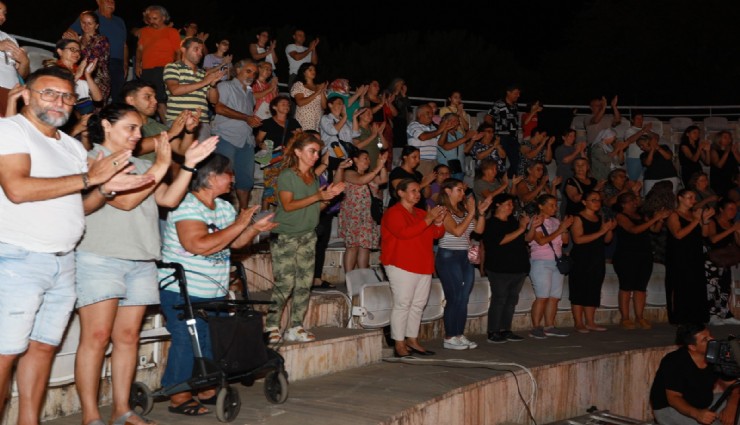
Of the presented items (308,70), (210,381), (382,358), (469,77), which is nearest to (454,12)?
(469,77)

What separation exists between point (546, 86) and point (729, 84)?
464 centimetres

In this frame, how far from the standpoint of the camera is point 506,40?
99.3ft

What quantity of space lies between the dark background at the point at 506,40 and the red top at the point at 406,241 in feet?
38.2

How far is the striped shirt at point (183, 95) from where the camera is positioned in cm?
751

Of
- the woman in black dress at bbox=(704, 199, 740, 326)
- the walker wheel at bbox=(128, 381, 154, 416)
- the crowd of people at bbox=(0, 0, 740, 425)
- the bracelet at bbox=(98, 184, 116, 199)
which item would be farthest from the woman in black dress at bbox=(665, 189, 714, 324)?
the bracelet at bbox=(98, 184, 116, 199)

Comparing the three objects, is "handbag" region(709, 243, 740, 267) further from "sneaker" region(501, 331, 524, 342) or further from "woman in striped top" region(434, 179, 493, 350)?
"woman in striped top" region(434, 179, 493, 350)

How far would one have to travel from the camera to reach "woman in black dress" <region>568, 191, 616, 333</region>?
9555 millimetres

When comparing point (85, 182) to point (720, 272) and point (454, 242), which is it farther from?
point (720, 272)

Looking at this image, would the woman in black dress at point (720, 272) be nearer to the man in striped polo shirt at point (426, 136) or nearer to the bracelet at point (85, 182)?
the man in striped polo shirt at point (426, 136)

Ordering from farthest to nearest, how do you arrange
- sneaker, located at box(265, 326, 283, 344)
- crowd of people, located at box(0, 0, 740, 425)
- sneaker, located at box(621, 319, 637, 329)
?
sneaker, located at box(621, 319, 637, 329), sneaker, located at box(265, 326, 283, 344), crowd of people, located at box(0, 0, 740, 425)

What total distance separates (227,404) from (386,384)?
1.73m

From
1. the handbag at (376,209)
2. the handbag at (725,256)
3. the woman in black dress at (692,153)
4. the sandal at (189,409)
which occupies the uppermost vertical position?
the woman in black dress at (692,153)

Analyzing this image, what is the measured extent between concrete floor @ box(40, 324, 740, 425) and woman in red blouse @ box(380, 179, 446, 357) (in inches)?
12.0

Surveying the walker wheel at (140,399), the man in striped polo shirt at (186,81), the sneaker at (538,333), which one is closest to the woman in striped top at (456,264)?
the sneaker at (538,333)
